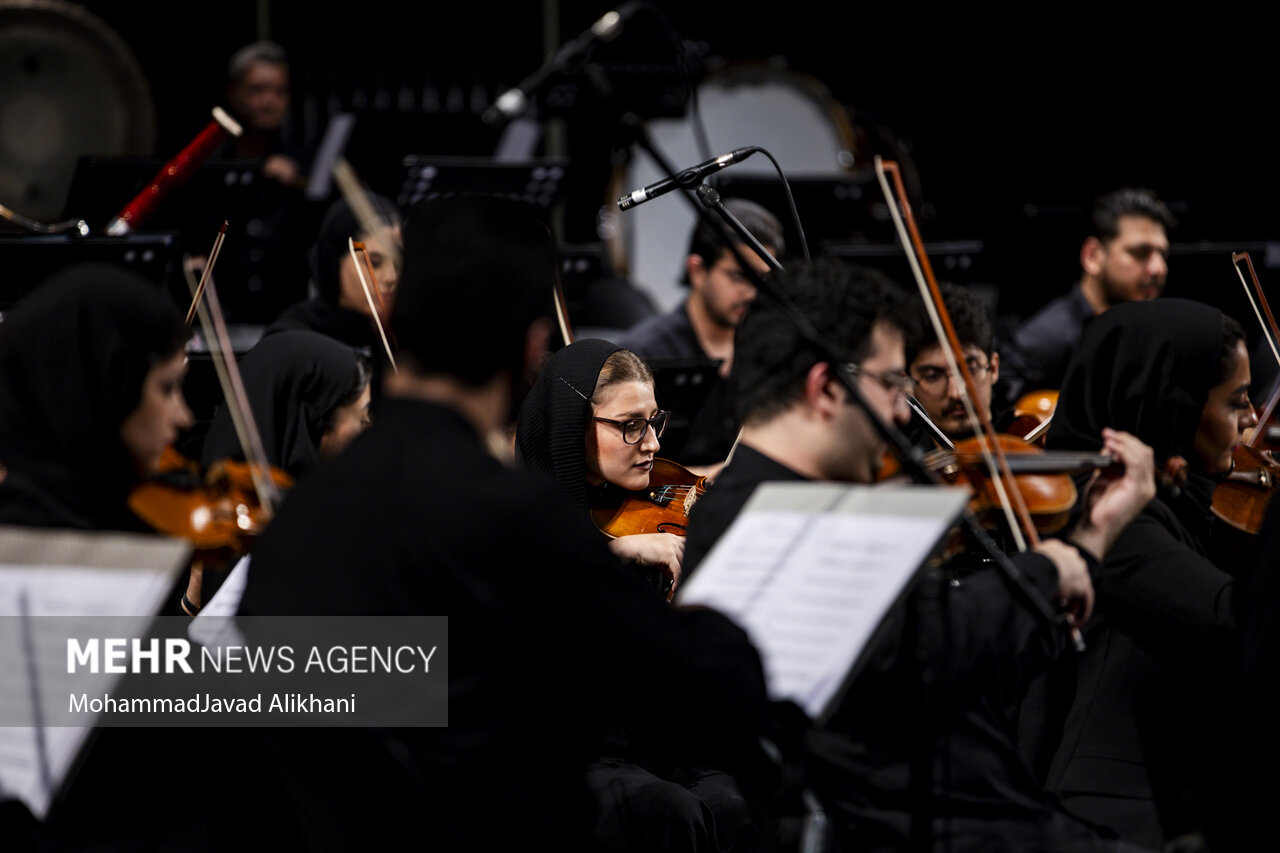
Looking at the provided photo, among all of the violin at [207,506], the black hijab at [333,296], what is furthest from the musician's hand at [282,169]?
the violin at [207,506]

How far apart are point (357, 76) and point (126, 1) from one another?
1060 millimetres

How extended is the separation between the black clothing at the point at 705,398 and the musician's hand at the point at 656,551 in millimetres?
895

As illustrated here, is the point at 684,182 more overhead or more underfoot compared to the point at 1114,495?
more overhead

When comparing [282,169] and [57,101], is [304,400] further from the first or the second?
[57,101]

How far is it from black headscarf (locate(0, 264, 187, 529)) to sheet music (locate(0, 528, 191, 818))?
0.13 metres

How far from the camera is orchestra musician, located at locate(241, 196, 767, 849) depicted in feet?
5.35

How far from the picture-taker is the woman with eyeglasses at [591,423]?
303cm

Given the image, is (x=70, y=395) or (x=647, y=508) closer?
(x=70, y=395)

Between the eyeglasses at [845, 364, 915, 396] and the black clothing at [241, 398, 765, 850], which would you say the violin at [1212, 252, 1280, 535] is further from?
the black clothing at [241, 398, 765, 850]

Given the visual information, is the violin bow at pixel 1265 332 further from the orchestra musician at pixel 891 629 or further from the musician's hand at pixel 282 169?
the musician's hand at pixel 282 169

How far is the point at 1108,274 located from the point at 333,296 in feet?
9.13

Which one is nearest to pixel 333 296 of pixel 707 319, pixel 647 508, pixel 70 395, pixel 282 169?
pixel 647 508

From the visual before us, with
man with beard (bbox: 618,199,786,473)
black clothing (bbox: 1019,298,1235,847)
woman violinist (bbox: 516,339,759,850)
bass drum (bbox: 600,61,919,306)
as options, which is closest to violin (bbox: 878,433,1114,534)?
black clothing (bbox: 1019,298,1235,847)

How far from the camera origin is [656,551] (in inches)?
112
